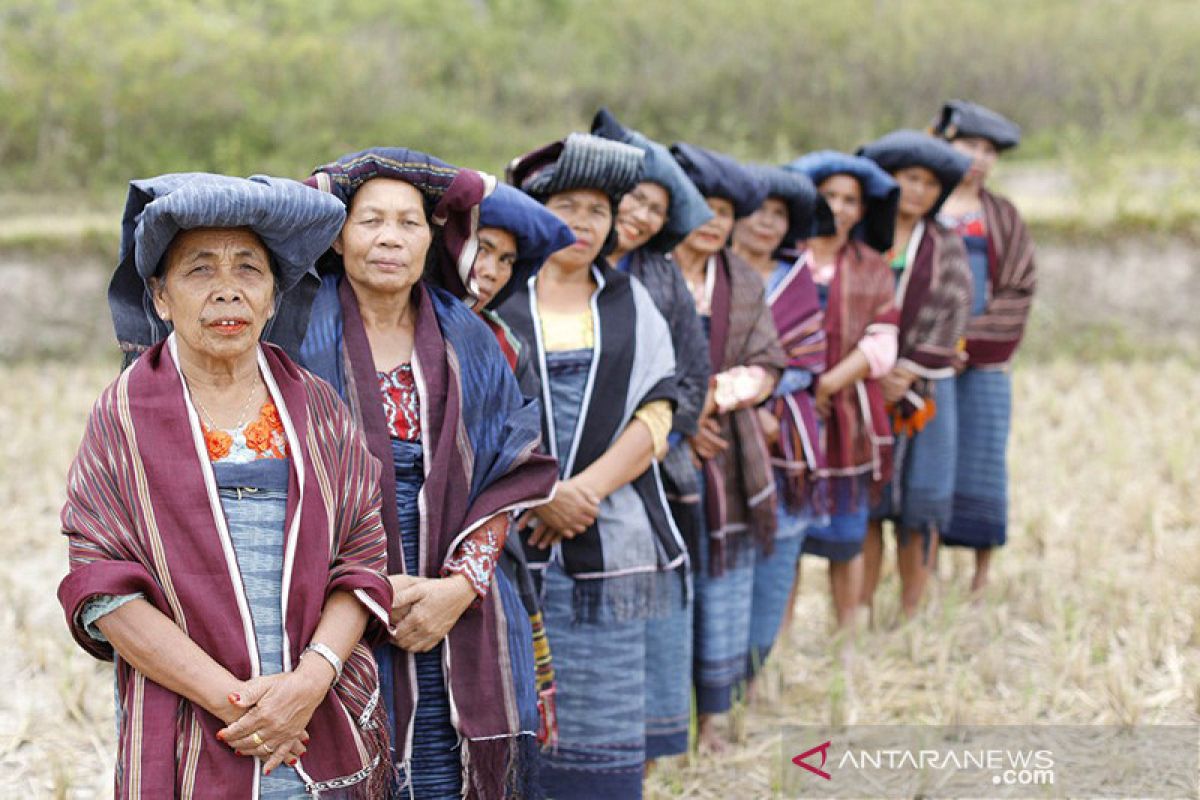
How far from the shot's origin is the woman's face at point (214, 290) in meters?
2.22

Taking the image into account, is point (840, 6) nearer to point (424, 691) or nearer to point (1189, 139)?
point (1189, 139)

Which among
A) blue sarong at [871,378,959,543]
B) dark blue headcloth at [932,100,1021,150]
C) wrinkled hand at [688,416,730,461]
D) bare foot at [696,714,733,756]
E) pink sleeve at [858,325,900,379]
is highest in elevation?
dark blue headcloth at [932,100,1021,150]

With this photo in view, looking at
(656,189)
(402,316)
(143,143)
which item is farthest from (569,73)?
(402,316)

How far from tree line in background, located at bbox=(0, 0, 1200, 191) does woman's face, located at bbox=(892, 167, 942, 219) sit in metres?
8.87

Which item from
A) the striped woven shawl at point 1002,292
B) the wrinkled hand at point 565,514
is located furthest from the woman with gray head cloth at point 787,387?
the wrinkled hand at point 565,514

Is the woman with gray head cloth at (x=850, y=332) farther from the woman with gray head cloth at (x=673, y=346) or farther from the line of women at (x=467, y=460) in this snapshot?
the woman with gray head cloth at (x=673, y=346)

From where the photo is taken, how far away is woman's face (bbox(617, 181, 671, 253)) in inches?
148

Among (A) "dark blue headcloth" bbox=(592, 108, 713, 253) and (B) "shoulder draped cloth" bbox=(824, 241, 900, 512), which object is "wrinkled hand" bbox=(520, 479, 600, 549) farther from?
(B) "shoulder draped cloth" bbox=(824, 241, 900, 512)

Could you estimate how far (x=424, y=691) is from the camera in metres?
2.65

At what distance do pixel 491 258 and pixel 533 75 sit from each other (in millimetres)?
13932

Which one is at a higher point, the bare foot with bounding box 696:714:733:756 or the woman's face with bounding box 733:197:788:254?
the woman's face with bounding box 733:197:788:254

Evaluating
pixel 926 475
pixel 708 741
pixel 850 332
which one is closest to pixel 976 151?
pixel 850 332

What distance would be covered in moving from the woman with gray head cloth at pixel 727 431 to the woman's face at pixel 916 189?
1.12m

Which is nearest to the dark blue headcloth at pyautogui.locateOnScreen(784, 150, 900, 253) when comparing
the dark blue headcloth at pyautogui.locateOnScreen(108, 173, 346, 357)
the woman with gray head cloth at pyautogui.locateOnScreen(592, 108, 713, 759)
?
the woman with gray head cloth at pyautogui.locateOnScreen(592, 108, 713, 759)
